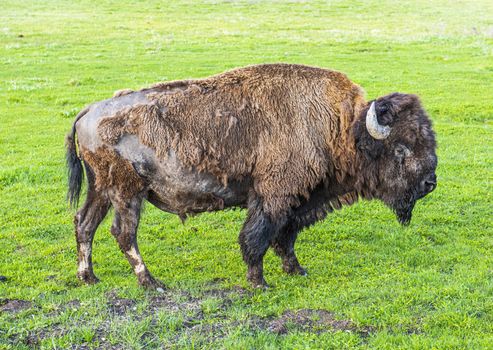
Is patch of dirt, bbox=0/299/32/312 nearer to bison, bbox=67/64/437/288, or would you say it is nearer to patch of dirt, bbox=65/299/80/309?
patch of dirt, bbox=65/299/80/309

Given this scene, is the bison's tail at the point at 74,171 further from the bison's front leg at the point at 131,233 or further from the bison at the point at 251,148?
the bison's front leg at the point at 131,233

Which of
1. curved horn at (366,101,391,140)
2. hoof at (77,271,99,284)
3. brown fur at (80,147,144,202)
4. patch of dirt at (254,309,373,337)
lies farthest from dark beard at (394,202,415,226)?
hoof at (77,271,99,284)

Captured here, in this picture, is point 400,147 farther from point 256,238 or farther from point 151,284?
point 151,284

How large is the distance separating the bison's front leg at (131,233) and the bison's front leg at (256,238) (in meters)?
1.00

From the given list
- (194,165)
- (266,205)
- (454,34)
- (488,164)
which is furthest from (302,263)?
(454,34)

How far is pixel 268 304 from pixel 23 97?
1402cm

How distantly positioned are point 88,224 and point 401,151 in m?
3.62

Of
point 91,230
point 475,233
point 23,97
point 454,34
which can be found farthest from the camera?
point 454,34

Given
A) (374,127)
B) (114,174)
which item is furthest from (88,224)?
(374,127)

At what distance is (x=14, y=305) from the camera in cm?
630

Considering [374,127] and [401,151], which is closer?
[374,127]

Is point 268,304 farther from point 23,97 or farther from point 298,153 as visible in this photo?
point 23,97

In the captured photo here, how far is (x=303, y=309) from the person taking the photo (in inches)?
239

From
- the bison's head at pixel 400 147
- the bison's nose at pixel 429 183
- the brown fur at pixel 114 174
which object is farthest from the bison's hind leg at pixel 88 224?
the bison's nose at pixel 429 183
